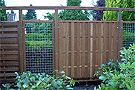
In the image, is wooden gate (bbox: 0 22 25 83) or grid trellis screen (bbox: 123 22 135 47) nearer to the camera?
wooden gate (bbox: 0 22 25 83)

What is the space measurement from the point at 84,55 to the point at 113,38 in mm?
819

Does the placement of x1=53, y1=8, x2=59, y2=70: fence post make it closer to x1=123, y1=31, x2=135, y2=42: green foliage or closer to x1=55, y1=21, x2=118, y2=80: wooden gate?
x1=55, y1=21, x2=118, y2=80: wooden gate

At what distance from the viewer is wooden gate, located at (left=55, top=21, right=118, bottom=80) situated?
686 centimetres

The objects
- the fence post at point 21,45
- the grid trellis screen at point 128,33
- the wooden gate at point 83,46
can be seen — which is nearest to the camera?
the fence post at point 21,45

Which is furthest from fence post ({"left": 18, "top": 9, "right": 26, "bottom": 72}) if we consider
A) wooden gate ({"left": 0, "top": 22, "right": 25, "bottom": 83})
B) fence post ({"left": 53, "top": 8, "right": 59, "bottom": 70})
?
fence post ({"left": 53, "top": 8, "right": 59, "bottom": 70})

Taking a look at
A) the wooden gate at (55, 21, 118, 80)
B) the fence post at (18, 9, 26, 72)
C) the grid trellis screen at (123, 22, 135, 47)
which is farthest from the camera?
the grid trellis screen at (123, 22, 135, 47)

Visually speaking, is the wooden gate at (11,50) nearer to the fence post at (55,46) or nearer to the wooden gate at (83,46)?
the fence post at (55,46)

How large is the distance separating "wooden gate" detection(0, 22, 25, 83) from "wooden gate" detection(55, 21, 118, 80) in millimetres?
820

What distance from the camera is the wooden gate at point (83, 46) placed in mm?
6855

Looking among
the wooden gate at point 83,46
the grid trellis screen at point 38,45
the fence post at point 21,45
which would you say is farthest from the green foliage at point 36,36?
the wooden gate at point 83,46

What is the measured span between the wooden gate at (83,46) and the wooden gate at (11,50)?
82 centimetres

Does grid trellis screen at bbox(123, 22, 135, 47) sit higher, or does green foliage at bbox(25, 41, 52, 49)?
grid trellis screen at bbox(123, 22, 135, 47)

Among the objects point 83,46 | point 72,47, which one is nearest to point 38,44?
point 72,47

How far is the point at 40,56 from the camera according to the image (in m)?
6.76
